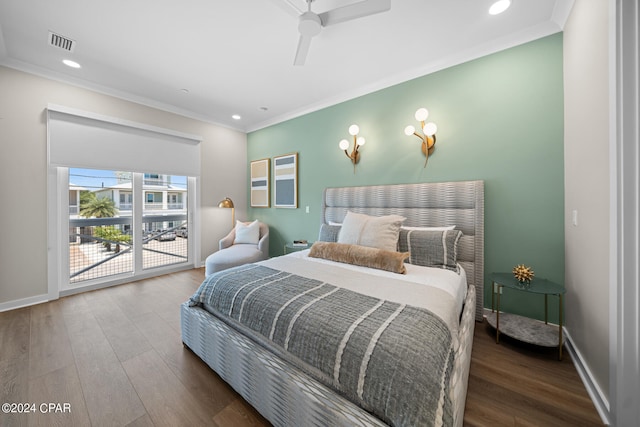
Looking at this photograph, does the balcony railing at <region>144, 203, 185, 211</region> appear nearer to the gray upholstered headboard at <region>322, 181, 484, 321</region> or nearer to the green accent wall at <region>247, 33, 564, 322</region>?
the gray upholstered headboard at <region>322, 181, 484, 321</region>

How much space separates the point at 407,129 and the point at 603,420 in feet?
8.49

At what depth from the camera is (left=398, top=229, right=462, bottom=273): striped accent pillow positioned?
2141mm

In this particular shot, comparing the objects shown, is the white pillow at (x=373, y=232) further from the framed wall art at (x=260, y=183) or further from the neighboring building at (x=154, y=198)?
the neighboring building at (x=154, y=198)

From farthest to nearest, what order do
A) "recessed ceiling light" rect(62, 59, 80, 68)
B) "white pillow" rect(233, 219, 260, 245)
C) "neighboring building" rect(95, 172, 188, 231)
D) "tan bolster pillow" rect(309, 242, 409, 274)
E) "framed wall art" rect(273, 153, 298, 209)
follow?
"white pillow" rect(233, 219, 260, 245) → "framed wall art" rect(273, 153, 298, 209) → "neighboring building" rect(95, 172, 188, 231) → "recessed ceiling light" rect(62, 59, 80, 68) → "tan bolster pillow" rect(309, 242, 409, 274)

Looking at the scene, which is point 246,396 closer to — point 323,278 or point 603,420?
point 323,278

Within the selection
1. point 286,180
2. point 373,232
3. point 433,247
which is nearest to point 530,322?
point 433,247

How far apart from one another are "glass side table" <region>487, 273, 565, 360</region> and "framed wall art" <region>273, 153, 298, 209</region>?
2.92 metres

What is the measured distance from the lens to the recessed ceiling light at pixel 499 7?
5.97 feet

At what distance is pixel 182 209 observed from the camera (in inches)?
164

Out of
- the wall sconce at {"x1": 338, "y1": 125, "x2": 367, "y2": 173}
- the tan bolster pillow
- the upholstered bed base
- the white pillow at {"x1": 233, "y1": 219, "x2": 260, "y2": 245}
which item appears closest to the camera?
the upholstered bed base

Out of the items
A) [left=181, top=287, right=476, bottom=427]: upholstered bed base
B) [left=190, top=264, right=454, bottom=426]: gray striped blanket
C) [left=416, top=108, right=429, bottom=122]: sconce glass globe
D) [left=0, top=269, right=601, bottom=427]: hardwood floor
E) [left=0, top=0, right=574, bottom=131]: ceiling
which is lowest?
[left=0, top=269, right=601, bottom=427]: hardwood floor

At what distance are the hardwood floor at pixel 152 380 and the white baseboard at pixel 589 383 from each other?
41mm

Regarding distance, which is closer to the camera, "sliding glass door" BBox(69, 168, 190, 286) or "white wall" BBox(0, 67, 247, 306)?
"white wall" BBox(0, 67, 247, 306)

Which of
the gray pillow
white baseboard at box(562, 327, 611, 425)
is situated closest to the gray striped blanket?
white baseboard at box(562, 327, 611, 425)
